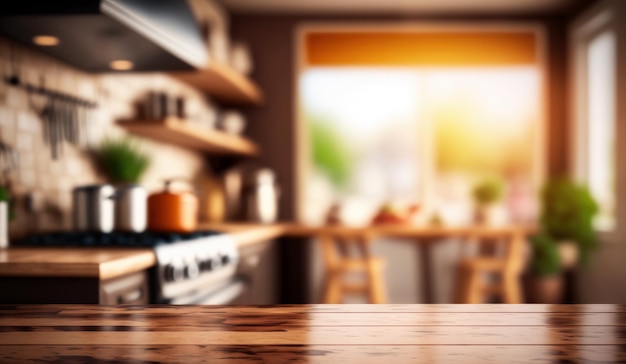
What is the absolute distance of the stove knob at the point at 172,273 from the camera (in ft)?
7.29

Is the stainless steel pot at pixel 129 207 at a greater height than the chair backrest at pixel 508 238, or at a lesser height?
greater

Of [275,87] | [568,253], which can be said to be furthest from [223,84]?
[568,253]

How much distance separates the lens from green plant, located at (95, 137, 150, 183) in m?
3.16

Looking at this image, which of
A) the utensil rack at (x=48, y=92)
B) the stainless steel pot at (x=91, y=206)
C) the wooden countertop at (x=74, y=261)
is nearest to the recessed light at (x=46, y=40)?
the utensil rack at (x=48, y=92)

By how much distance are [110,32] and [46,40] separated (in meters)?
0.29

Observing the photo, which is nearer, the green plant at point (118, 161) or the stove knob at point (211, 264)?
the stove knob at point (211, 264)

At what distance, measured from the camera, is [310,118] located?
17.8 ft

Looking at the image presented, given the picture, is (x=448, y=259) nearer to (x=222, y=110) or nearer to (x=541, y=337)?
(x=222, y=110)

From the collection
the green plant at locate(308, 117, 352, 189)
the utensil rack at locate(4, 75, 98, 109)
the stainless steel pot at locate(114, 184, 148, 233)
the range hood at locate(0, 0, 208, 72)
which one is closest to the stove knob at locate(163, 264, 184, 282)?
the stainless steel pot at locate(114, 184, 148, 233)

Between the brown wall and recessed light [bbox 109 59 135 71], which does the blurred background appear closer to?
the brown wall

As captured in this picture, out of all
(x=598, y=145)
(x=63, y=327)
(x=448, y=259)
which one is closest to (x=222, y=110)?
(x=448, y=259)

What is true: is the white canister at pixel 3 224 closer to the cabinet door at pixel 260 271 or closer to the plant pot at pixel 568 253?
the cabinet door at pixel 260 271

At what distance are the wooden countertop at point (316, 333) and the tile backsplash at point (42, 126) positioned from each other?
1305mm

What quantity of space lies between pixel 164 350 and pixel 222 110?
4.49 m
